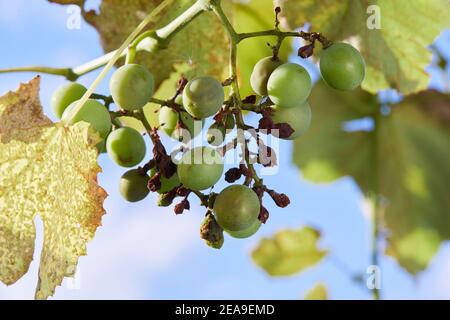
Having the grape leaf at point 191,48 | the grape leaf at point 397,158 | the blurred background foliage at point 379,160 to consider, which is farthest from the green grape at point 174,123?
the grape leaf at point 397,158

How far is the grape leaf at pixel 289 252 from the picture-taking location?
3.25 meters

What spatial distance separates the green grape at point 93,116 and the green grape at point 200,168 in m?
0.19

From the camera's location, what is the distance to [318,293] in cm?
268

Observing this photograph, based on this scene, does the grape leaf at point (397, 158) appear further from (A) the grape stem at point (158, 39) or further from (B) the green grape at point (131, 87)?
(B) the green grape at point (131, 87)

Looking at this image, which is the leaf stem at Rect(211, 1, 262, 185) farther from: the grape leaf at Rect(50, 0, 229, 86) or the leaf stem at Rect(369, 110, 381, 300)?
the leaf stem at Rect(369, 110, 381, 300)

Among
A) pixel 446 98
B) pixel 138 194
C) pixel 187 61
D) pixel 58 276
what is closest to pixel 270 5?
pixel 187 61

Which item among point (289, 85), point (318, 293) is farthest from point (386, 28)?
point (318, 293)

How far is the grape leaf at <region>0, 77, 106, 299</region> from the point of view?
1.50m

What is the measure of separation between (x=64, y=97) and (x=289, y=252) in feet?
5.91

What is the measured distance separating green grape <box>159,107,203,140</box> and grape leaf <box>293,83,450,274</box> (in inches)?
64.0

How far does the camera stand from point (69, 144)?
1550mm

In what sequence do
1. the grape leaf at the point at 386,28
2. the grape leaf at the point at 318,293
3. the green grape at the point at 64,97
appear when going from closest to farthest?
the green grape at the point at 64,97 → the grape leaf at the point at 386,28 → the grape leaf at the point at 318,293

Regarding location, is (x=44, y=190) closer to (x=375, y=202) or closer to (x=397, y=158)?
(x=375, y=202)
